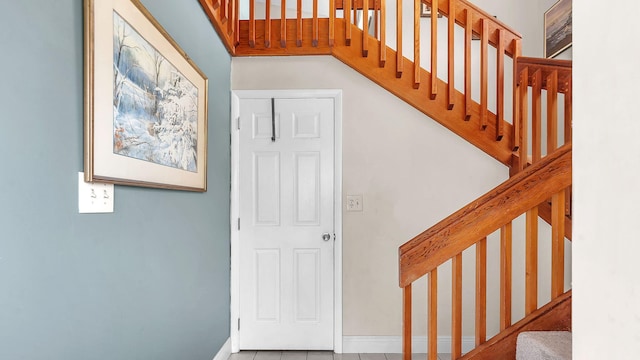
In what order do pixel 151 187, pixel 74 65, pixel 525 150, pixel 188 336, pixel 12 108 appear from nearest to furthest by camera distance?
pixel 12 108
pixel 74 65
pixel 151 187
pixel 188 336
pixel 525 150

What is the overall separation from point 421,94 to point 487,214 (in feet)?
4.62

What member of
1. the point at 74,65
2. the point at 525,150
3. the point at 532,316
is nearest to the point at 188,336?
the point at 74,65

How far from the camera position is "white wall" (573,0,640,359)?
→ 0.48 m

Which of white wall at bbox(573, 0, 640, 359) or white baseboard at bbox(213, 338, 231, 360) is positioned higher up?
white wall at bbox(573, 0, 640, 359)

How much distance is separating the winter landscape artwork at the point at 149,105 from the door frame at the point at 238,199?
2.94ft

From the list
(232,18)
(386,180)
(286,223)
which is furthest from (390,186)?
(232,18)

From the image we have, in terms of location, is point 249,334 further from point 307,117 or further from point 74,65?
point 74,65

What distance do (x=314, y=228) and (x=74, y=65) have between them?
209cm

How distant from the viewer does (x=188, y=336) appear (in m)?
2.03

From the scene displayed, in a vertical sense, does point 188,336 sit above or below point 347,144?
below

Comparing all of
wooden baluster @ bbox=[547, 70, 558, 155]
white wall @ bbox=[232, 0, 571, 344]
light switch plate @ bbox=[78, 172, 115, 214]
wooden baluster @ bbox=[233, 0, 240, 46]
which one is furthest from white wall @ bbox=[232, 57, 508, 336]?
light switch plate @ bbox=[78, 172, 115, 214]

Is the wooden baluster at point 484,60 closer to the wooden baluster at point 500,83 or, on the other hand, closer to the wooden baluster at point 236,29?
the wooden baluster at point 500,83

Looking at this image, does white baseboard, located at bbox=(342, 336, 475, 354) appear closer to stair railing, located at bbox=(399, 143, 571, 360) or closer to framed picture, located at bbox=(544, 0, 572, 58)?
stair railing, located at bbox=(399, 143, 571, 360)

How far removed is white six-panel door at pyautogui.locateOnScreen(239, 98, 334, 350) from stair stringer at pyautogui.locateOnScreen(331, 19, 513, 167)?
39 centimetres
